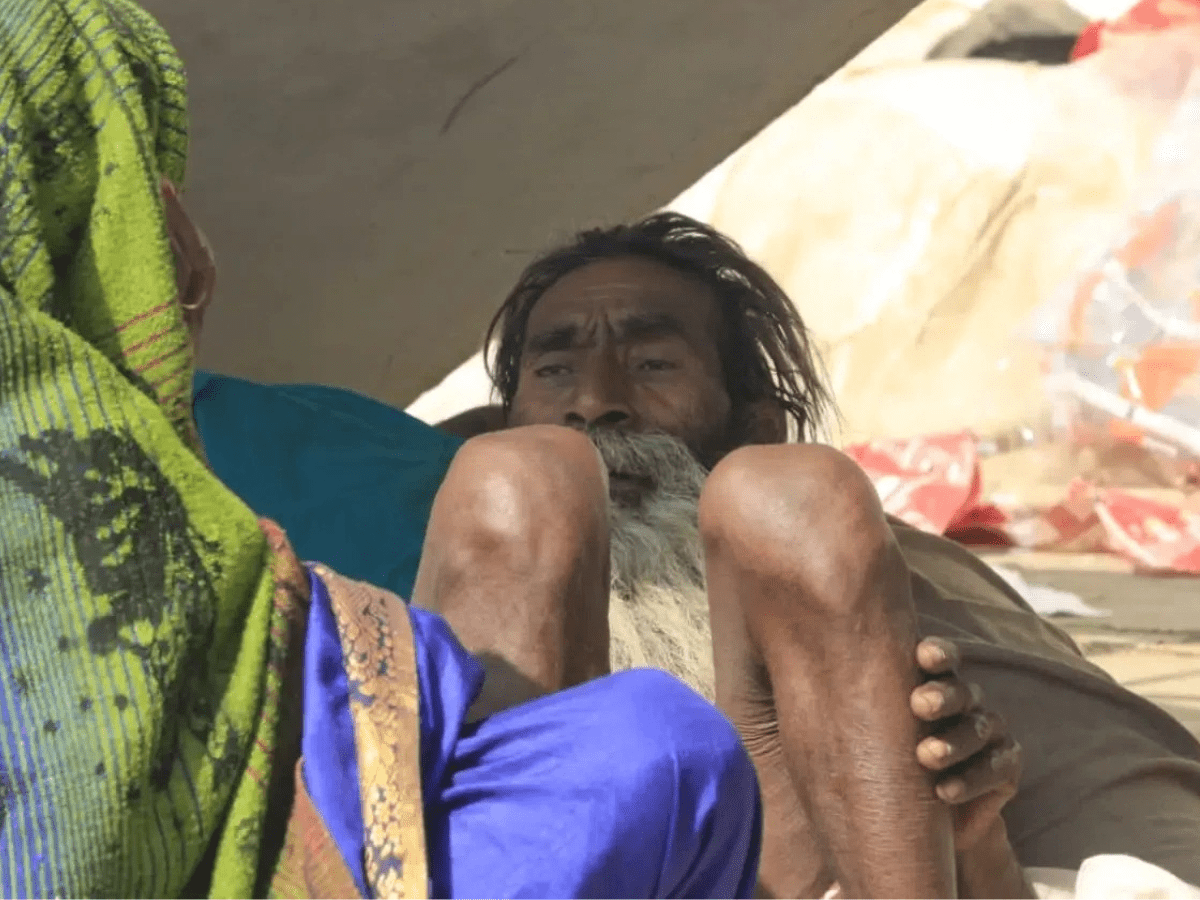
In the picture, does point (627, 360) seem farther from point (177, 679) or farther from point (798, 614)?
point (177, 679)

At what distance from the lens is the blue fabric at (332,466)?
2.80m

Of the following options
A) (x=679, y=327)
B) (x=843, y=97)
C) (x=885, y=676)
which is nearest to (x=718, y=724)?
(x=885, y=676)

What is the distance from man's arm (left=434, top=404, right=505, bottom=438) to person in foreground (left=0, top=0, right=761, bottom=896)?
7.42 feet

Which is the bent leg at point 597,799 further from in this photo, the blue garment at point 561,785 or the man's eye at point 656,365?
the man's eye at point 656,365

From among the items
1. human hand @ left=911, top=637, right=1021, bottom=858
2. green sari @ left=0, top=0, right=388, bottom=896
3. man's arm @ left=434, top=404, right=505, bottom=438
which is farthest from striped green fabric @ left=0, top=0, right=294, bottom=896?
man's arm @ left=434, top=404, right=505, bottom=438

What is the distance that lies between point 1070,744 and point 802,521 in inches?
32.6

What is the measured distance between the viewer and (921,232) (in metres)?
8.48

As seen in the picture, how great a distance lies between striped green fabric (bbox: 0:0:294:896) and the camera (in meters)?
1.19

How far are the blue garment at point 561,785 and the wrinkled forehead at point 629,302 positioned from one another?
75.6 inches

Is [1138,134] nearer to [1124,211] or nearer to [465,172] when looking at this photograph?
[1124,211]

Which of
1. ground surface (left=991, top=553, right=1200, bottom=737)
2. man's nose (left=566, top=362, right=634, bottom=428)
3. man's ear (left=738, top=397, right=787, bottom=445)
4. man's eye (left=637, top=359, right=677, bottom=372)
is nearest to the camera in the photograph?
man's nose (left=566, top=362, right=634, bottom=428)

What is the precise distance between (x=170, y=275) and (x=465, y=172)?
2.46 meters

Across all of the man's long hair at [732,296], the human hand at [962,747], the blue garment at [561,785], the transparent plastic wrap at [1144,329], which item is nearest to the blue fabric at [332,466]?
the man's long hair at [732,296]

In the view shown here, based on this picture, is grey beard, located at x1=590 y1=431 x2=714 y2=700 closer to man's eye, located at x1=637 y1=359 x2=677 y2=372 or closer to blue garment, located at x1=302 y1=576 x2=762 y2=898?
man's eye, located at x1=637 y1=359 x2=677 y2=372
